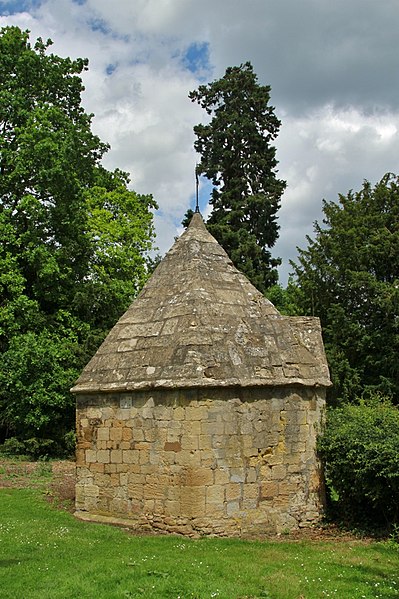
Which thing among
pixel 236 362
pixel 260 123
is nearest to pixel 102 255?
pixel 260 123

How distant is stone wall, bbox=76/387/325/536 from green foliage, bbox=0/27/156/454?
9642mm

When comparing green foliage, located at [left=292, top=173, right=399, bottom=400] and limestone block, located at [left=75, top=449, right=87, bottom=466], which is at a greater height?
green foliage, located at [left=292, top=173, right=399, bottom=400]

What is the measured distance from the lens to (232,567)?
7848mm

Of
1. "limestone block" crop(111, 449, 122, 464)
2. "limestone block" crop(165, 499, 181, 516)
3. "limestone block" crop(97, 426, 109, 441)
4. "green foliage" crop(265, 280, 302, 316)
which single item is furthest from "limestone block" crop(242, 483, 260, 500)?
"green foliage" crop(265, 280, 302, 316)

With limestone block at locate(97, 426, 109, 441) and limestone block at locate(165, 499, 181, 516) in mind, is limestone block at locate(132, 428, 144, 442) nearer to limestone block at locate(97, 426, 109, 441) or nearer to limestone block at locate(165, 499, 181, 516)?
limestone block at locate(97, 426, 109, 441)

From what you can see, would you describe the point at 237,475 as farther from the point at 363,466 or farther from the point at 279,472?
the point at 363,466

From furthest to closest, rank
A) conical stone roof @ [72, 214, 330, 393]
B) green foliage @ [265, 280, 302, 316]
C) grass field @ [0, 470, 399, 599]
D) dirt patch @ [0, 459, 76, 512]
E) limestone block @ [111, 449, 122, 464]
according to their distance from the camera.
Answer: green foliage @ [265, 280, 302, 316] → dirt patch @ [0, 459, 76, 512] → limestone block @ [111, 449, 122, 464] → conical stone roof @ [72, 214, 330, 393] → grass field @ [0, 470, 399, 599]

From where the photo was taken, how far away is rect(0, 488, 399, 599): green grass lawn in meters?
6.95

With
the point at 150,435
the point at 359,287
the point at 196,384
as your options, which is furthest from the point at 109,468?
the point at 359,287

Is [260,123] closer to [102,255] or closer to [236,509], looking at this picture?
[102,255]

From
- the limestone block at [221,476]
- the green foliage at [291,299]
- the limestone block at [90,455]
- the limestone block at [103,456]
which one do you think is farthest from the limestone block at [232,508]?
the green foliage at [291,299]

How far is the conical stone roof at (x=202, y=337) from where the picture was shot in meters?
10.1

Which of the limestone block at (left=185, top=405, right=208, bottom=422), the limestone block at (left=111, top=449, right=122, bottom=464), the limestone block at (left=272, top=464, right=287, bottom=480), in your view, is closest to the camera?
the limestone block at (left=185, top=405, right=208, bottom=422)

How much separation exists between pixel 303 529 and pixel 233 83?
26258 millimetres
